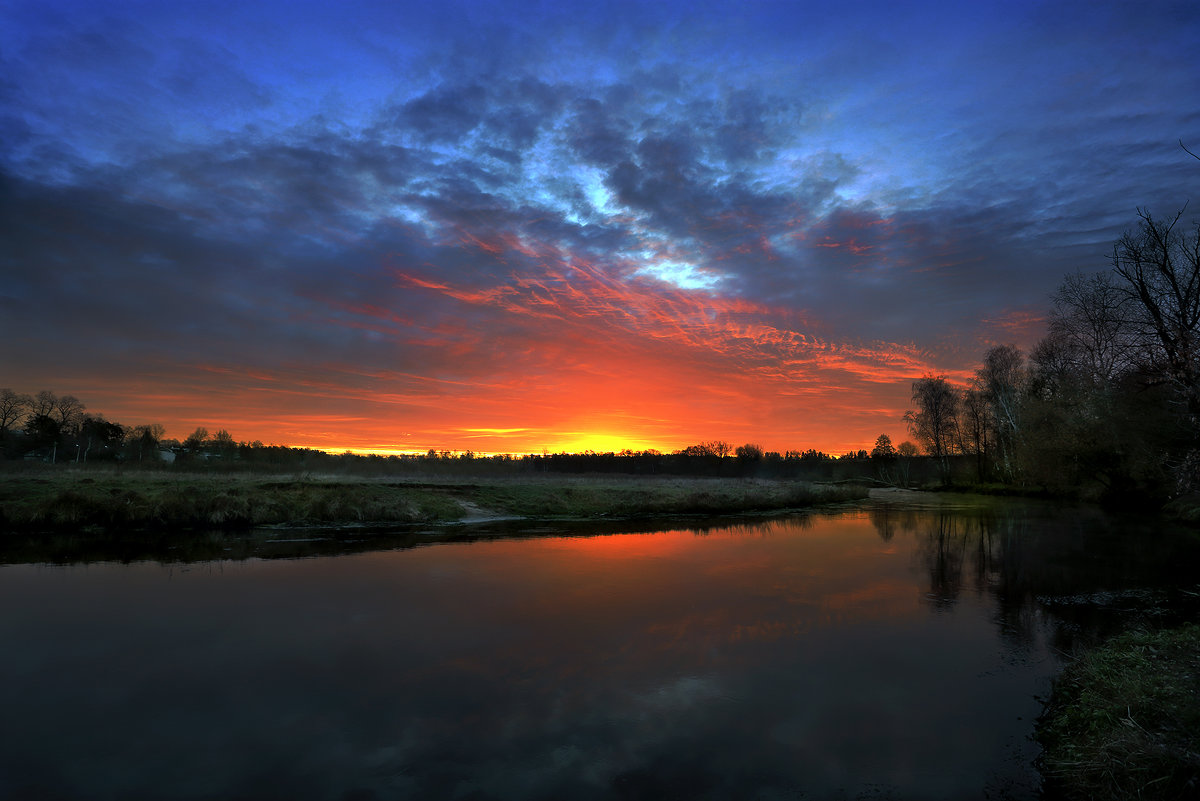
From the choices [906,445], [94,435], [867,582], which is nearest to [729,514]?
[867,582]

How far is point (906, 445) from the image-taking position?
90625 millimetres

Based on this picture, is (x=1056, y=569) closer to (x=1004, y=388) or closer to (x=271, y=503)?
(x=271, y=503)

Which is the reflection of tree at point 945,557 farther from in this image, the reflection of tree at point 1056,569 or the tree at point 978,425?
the tree at point 978,425

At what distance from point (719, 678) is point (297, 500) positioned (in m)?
24.4

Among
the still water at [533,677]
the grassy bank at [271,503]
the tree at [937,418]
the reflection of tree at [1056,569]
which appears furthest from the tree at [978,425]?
the still water at [533,677]

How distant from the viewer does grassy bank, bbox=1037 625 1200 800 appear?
4422 mm

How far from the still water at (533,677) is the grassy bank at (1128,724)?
0.39m

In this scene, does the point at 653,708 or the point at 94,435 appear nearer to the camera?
the point at 653,708

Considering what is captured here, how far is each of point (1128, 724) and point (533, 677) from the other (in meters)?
6.66

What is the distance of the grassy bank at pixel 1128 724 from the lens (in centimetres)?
442

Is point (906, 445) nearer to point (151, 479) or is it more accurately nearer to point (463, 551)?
point (463, 551)

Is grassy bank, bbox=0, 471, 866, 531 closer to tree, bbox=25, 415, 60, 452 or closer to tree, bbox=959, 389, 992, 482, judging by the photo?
tree, bbox=959, 389, 992, 482

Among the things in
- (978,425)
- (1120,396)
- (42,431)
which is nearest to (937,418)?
(978,425)

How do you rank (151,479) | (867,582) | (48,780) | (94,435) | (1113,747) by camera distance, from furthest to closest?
(94,435) < (151,479) < (867,582) < (48,780) < (1113,747)
